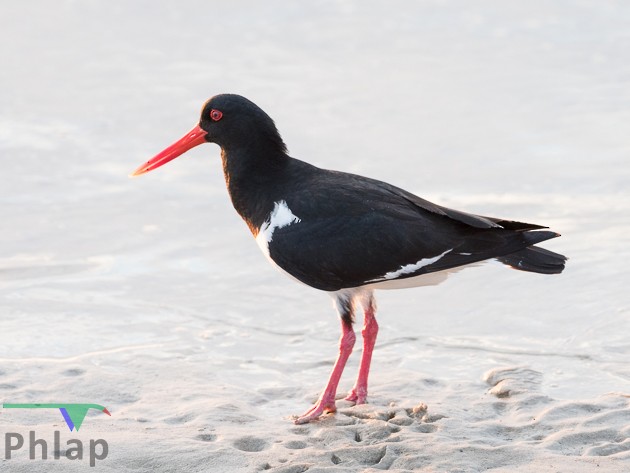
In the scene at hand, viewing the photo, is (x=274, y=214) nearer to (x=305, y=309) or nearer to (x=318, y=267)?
(x=318, y=267)

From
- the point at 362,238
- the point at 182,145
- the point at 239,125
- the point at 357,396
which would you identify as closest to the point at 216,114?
the point at 239,125

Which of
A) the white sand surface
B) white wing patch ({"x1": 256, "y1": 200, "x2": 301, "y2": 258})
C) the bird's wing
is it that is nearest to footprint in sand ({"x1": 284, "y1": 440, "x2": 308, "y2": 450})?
the white sand surface

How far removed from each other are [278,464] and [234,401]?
1161 millimetres

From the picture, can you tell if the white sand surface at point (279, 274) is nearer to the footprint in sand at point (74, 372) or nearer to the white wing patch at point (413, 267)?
the footprint in sand at point (74, 372)

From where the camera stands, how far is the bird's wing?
6590 millimetres

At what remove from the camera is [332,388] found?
260 inches

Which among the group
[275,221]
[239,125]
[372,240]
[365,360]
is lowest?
[365,360]

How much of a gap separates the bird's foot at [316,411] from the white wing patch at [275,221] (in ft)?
3.13

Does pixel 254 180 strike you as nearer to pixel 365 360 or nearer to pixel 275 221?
pixel 275 221

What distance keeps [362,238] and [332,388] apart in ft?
2.94

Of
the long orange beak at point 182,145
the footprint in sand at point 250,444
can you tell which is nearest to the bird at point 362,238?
the footprint in sand at point 250,444

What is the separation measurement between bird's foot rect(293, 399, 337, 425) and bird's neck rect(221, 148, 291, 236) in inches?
44.2

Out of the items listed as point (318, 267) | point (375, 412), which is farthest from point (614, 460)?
point (318, 267)

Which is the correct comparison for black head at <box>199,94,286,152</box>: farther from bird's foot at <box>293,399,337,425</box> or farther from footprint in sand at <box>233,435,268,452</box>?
footprint in sand at <box>233,435,268,452</box>
